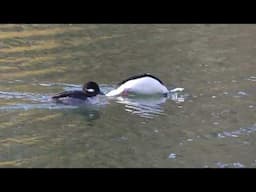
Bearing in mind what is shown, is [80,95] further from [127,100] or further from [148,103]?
[148,103]

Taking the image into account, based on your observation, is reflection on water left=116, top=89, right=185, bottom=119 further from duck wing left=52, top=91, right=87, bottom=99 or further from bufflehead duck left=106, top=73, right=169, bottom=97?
duck wing left=52, top=91, right=87, bottom=99

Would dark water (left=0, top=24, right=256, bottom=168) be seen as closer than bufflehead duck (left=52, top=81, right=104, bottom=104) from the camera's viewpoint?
Yes

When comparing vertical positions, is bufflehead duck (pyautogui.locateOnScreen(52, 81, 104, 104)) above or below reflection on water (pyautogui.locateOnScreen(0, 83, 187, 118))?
above

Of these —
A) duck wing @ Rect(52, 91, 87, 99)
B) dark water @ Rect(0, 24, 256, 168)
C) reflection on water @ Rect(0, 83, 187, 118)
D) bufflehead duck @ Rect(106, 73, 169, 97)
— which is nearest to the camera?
dark water @ Rect(0, 24, 256, 168)

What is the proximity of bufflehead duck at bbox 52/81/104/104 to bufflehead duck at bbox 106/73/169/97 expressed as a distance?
360 millimetres

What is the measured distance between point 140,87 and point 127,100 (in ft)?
1.07

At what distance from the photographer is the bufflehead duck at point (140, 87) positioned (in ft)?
30.1

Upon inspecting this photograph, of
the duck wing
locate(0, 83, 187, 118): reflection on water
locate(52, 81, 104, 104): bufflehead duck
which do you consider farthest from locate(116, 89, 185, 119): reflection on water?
the duck wing

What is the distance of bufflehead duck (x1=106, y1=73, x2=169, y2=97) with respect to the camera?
9180 millimetres

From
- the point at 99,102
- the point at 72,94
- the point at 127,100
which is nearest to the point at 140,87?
the point at 127,100
